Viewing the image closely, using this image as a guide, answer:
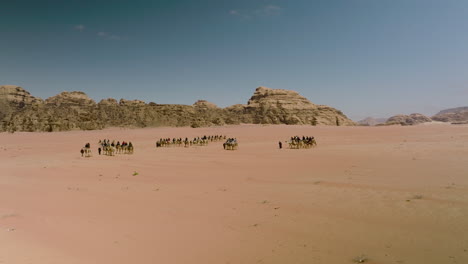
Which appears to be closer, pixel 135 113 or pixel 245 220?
pixel 245 220

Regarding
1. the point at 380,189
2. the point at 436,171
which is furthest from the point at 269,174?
the point at 436,171

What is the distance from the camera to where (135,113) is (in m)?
88.8

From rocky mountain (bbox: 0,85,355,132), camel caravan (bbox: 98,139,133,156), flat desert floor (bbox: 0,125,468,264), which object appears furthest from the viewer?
rocky mountain (bbox: 0,85,355,132)

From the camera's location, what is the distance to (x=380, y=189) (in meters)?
9.62

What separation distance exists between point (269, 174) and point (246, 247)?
345 inches

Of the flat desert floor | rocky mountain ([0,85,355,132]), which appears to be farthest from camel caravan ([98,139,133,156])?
rocky mountain ([0,85,355,132])

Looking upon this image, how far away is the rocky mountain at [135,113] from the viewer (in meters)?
73.3

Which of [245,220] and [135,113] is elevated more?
[135,113]

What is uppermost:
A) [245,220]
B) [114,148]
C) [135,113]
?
[135,113]

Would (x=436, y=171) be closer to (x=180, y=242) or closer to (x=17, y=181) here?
(x=180, y=242)

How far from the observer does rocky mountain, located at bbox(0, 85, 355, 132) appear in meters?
73.3

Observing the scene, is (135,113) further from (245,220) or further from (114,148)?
(245,220)

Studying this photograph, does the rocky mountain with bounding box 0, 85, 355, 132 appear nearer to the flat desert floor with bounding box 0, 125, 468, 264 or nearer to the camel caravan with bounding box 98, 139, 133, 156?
the camel caravan with bounding box 98, 139, 133, 156

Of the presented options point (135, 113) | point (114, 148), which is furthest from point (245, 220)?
point (135, 113)
